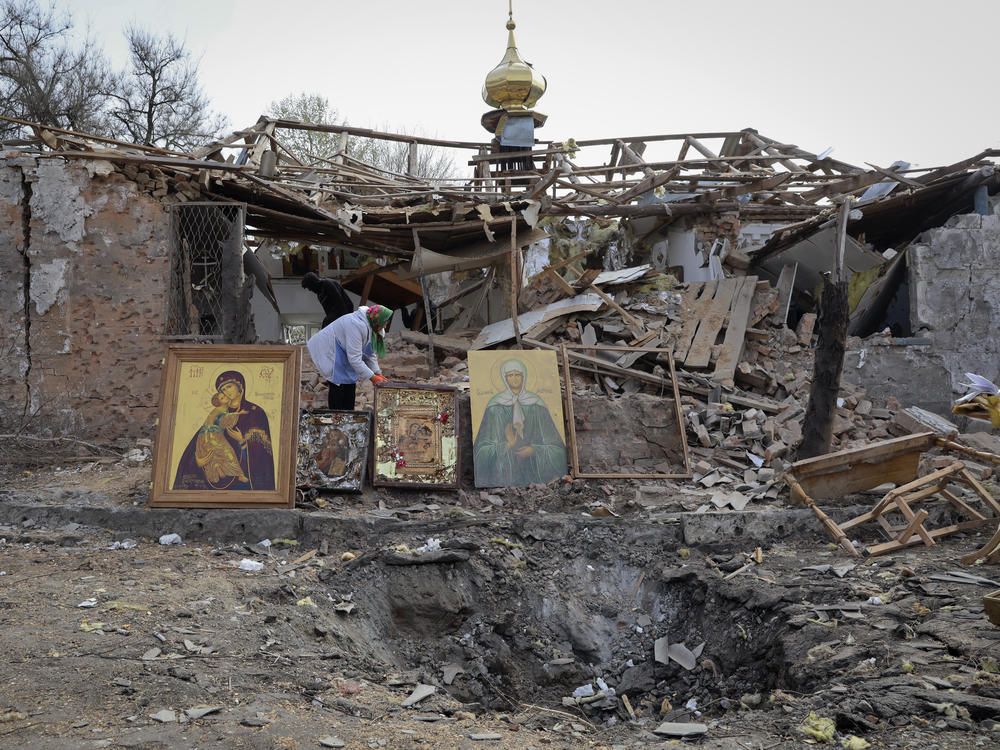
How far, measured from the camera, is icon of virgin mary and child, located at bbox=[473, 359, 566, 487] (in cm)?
811

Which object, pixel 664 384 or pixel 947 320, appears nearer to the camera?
pixel 664 384

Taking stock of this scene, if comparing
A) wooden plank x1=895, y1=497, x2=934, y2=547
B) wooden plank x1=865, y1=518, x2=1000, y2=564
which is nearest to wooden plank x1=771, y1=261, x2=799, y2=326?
wooden plank x1=865, y1=518, x2=1000, y2=564

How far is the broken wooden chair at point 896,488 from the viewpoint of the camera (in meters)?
6.23

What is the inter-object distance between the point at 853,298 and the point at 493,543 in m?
9.57

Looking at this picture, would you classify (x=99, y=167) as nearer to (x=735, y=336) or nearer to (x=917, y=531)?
(x=735, y=336)

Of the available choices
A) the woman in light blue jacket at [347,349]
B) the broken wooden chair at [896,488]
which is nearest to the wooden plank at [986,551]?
the broken wooden chair at [896,488]

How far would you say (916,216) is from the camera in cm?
1363

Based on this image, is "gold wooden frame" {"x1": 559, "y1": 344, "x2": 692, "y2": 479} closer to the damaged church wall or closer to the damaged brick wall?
the damaged church wall

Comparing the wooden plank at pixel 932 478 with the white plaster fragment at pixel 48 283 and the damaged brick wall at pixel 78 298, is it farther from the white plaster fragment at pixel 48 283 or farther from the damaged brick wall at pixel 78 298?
the white plaster fragment at pixel 48 283

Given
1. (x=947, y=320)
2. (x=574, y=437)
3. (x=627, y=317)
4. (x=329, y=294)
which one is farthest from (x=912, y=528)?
(x=329, y=294)

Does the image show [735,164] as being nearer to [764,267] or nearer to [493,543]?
[764,267]

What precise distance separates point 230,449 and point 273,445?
1.17ft

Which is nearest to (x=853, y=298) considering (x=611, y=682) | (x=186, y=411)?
(x=611, y=682)

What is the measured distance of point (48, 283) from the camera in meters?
9.47
